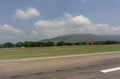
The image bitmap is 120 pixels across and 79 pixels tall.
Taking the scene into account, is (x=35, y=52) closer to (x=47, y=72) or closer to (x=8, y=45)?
(x=8, y=45)

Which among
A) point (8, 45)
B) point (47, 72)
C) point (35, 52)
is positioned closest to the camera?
point (47, 72)

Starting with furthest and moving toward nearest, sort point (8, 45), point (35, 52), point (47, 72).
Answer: point (8, 45)
point (35, 52)
point (47, 72)

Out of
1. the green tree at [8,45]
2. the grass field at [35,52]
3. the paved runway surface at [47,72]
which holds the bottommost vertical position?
the paved runway surface at [47,72]

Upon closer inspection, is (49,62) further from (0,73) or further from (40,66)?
(0,73)

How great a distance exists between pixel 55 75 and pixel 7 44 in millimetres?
17422

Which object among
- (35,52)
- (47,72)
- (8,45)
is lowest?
(47,72)

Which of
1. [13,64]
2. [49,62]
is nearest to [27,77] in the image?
[13,64]

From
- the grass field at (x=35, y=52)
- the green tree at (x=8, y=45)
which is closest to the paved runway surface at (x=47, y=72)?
the grass field at (x=35, y=52)

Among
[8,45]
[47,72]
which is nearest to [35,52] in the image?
[8,45]

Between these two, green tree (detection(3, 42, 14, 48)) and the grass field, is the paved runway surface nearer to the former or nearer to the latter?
the grass field

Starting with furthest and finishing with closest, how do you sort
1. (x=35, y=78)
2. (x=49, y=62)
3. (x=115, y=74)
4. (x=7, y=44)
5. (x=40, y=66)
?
(x=7, y=44) < (x=49, y=62) < (x=40, y=66) < (x=115, y=74) < (x=35, y=78)

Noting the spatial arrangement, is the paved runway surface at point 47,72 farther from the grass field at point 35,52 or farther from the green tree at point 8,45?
the green tree at point 8,45

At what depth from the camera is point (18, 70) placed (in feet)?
29.9

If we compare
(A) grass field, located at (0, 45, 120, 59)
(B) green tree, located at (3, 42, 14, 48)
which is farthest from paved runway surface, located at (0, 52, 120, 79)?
(B) green tree, located at (3, 42, 14, 48)
